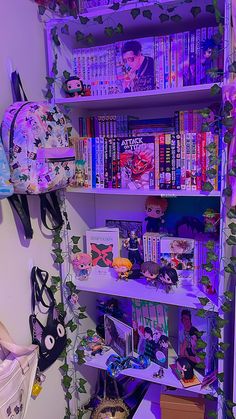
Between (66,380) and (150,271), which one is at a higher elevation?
(150,271)

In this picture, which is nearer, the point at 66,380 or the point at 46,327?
the point at 46,327

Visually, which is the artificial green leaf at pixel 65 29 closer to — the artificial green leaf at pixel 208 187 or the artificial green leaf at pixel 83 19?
the artificial green leaf at pixel 83 19

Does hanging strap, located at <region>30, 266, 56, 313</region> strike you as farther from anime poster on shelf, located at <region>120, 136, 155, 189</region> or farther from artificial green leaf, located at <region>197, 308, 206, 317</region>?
artificial green leaf, located at <region>197, 308, 206, 317</region>

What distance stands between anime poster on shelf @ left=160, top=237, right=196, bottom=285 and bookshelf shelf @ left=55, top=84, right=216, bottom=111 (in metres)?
0.55

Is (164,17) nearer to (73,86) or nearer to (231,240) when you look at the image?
(73,86)

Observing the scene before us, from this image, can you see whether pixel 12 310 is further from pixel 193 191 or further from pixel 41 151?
pixel 193 191

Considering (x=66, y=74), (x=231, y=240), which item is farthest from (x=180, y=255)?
(x=66, y=74)

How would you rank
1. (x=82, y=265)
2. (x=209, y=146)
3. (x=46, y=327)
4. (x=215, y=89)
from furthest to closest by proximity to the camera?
(x=82, y=265), (x=46, y=327), (x=209, y=146), (x=215, y=89)

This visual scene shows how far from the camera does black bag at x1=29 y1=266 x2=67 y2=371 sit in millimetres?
1377

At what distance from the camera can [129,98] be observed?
130cm

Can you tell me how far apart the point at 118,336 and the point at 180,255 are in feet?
1.60

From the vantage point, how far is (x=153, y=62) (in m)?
1.31

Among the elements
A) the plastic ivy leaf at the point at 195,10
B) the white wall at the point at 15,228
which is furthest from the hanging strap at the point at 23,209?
the plastic ivy leaf at the point at 195,10

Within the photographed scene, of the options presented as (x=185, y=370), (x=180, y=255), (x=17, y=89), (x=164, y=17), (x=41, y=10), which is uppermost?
(x=41, y=10)
